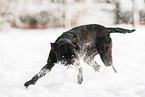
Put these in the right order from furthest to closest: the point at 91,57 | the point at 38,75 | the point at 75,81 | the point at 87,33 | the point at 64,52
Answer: the point at 91,57 < the point at 87,33 < the point at 75,81 < the point at 38,75 < the point at 64,52

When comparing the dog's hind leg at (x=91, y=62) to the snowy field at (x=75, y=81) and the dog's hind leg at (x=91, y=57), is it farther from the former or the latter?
the snowy field at (x=75, y=81)

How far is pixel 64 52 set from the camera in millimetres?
3068

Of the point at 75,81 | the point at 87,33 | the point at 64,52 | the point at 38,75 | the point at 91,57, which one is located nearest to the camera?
the point at 64,52

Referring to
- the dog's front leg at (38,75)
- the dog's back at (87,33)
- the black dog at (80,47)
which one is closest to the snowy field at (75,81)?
the dog's front leg at (38,75)

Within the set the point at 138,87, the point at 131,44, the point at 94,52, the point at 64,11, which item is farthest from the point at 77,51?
the point at 64,11

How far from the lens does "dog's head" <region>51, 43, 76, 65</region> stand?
3.06m

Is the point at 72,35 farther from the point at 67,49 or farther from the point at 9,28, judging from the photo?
the point at 9,28

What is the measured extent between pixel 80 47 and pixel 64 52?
510 millimetres

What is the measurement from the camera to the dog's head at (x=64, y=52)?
3.06 m

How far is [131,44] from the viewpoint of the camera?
710cm

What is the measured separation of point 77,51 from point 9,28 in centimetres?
998

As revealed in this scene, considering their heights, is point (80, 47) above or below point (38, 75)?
above

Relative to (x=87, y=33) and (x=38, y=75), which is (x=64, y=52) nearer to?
(x=38, y=75)

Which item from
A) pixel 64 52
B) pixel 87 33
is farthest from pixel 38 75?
pixel 87 33
